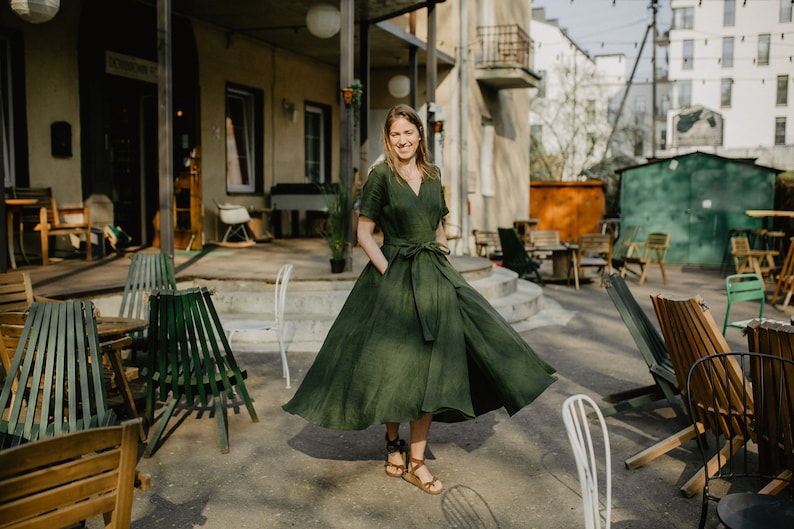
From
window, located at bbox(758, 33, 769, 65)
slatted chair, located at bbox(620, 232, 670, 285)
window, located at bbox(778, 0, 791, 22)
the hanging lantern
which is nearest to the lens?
the hanging lantern

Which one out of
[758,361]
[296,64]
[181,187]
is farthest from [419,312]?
[296,64]

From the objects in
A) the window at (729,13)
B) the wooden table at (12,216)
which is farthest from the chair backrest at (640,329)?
the window at (729,13)

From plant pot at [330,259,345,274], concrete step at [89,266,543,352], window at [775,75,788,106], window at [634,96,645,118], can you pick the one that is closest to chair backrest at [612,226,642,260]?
concrete step at [89,266,543,352]

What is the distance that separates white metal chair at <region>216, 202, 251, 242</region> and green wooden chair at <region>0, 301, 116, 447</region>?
8.61 metres

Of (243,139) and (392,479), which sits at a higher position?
(243,139)

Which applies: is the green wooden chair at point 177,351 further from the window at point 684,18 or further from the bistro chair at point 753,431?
the window at point 684,18

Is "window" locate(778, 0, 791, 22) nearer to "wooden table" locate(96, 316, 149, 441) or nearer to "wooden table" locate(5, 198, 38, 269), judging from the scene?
"wooden table" locate(5, 198, 38, 269)

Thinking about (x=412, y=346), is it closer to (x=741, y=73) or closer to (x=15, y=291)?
(x=15, y=291)

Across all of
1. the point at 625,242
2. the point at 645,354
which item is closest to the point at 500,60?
the point at 625,242

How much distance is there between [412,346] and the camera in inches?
142

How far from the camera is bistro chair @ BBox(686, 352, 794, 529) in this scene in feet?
7.58

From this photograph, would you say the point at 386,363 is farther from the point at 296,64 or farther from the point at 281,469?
the point at 296,64

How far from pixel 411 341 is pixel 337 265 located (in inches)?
194

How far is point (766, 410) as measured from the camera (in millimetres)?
3275
